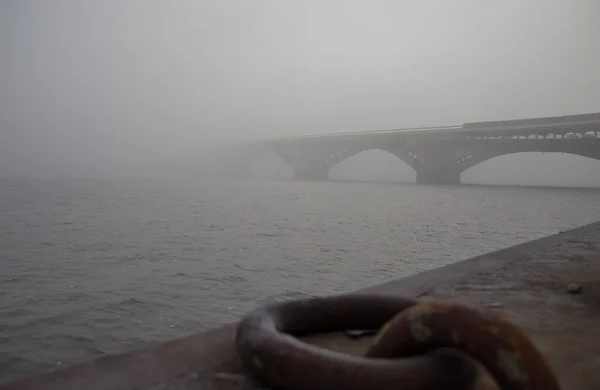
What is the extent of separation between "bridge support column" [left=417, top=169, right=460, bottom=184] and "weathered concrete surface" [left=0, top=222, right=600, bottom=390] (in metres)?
50.7

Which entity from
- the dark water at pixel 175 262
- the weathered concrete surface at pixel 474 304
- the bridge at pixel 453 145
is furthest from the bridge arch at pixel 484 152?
the weathered concrete surface at pixel 474 304

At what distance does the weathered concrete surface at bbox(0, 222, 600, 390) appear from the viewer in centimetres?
247

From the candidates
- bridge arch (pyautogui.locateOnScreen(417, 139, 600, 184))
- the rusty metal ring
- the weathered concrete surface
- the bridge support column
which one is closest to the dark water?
the weathered concrete surface

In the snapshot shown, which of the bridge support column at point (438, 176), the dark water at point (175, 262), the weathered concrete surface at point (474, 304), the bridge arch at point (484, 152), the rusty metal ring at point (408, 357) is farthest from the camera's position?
the bridge support column at point (438, 176)

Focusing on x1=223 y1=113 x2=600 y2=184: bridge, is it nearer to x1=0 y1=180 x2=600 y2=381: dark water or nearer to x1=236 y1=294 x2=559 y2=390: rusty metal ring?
x1=0 y1=180 x2=600 y2=381: dark water

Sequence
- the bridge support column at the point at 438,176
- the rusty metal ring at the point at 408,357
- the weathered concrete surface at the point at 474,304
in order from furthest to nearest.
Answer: the bridge support column at the point at 438,176 < the weathered concrete surface at the point at 474,304 < the rusty metal ring at the point at 408,357

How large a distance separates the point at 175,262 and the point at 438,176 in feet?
157

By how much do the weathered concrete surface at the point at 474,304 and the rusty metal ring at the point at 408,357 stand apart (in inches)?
7.4

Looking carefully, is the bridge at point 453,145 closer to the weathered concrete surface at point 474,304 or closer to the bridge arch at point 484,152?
the bridge arch at point 484,152

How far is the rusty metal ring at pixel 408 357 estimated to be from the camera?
5.85ft

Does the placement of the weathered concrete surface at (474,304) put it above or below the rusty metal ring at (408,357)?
below

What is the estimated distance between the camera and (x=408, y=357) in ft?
6.83

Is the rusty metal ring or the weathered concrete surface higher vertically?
the rusty metal ring

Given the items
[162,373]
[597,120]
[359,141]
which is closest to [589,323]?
[162,373]
